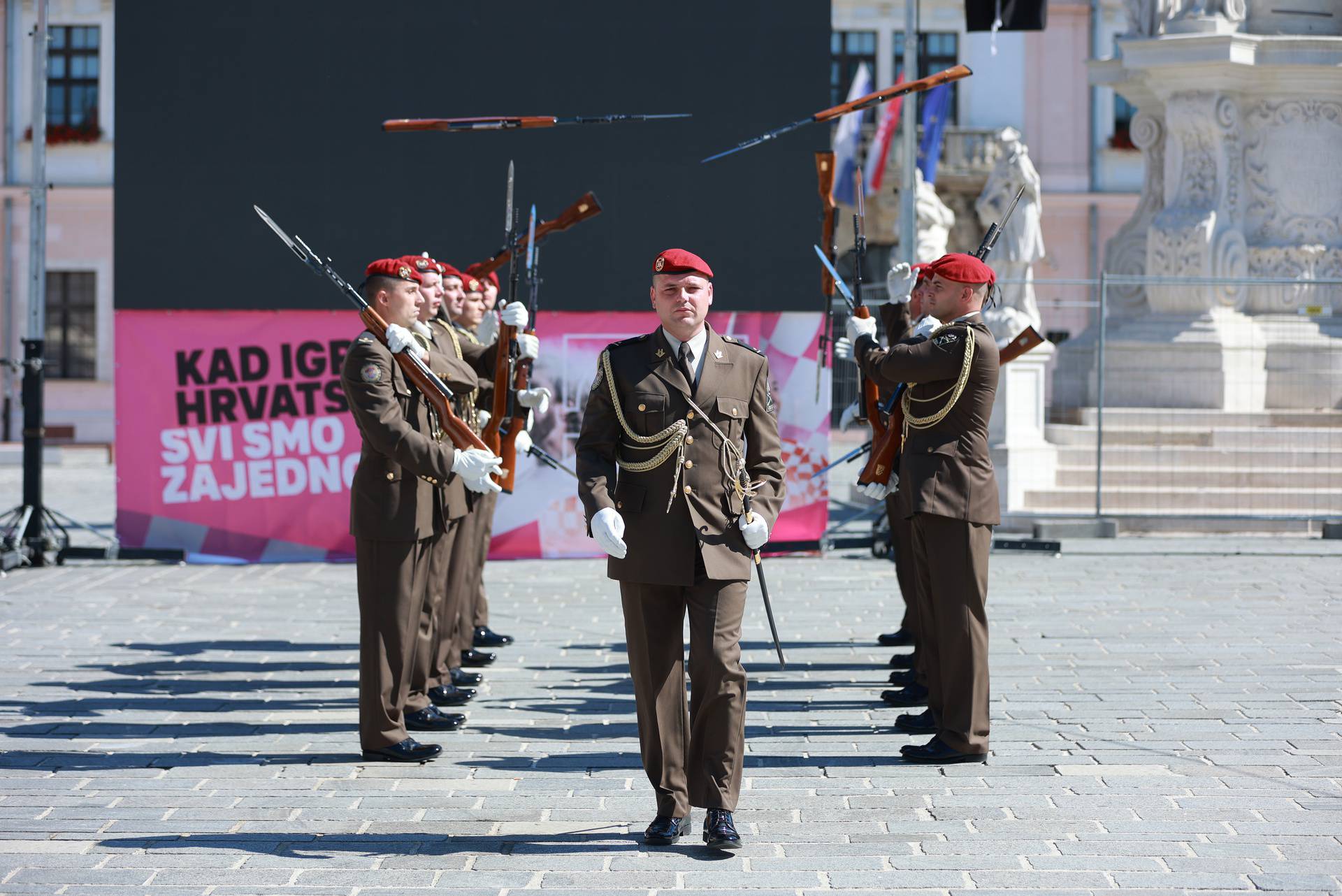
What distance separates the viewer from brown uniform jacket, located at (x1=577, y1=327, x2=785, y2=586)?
5.18 m

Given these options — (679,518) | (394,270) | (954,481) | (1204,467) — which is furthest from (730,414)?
(1204,467)

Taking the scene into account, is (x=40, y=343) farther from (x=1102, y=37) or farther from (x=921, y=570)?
(x=1102, y=37)

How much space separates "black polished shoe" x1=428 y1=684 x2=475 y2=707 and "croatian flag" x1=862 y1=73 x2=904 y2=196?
22.7 metres

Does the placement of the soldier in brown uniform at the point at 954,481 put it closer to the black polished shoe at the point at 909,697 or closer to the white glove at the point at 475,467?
the black polished shoe at the point at 909,697

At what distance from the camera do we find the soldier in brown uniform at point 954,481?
20.4 ft

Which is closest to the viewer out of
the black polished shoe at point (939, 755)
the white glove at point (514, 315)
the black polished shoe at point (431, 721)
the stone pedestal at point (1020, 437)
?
the black polished shoe at point (939, 755)

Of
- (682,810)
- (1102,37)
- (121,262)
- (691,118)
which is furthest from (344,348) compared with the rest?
(1102,37)

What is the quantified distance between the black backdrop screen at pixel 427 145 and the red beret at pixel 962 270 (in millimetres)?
5652

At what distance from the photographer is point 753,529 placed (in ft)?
17.1

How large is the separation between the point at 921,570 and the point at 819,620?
2874 millimetres

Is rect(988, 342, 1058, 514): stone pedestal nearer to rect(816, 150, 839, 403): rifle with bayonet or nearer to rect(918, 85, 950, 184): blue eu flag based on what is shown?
rect(816, 150, 839, 403): rifle with bayonet

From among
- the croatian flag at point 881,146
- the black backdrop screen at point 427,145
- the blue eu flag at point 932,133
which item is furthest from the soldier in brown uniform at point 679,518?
the croatian flag at point 881,146

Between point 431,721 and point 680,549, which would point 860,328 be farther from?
point 431,721

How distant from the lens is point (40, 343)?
38.2 ft
